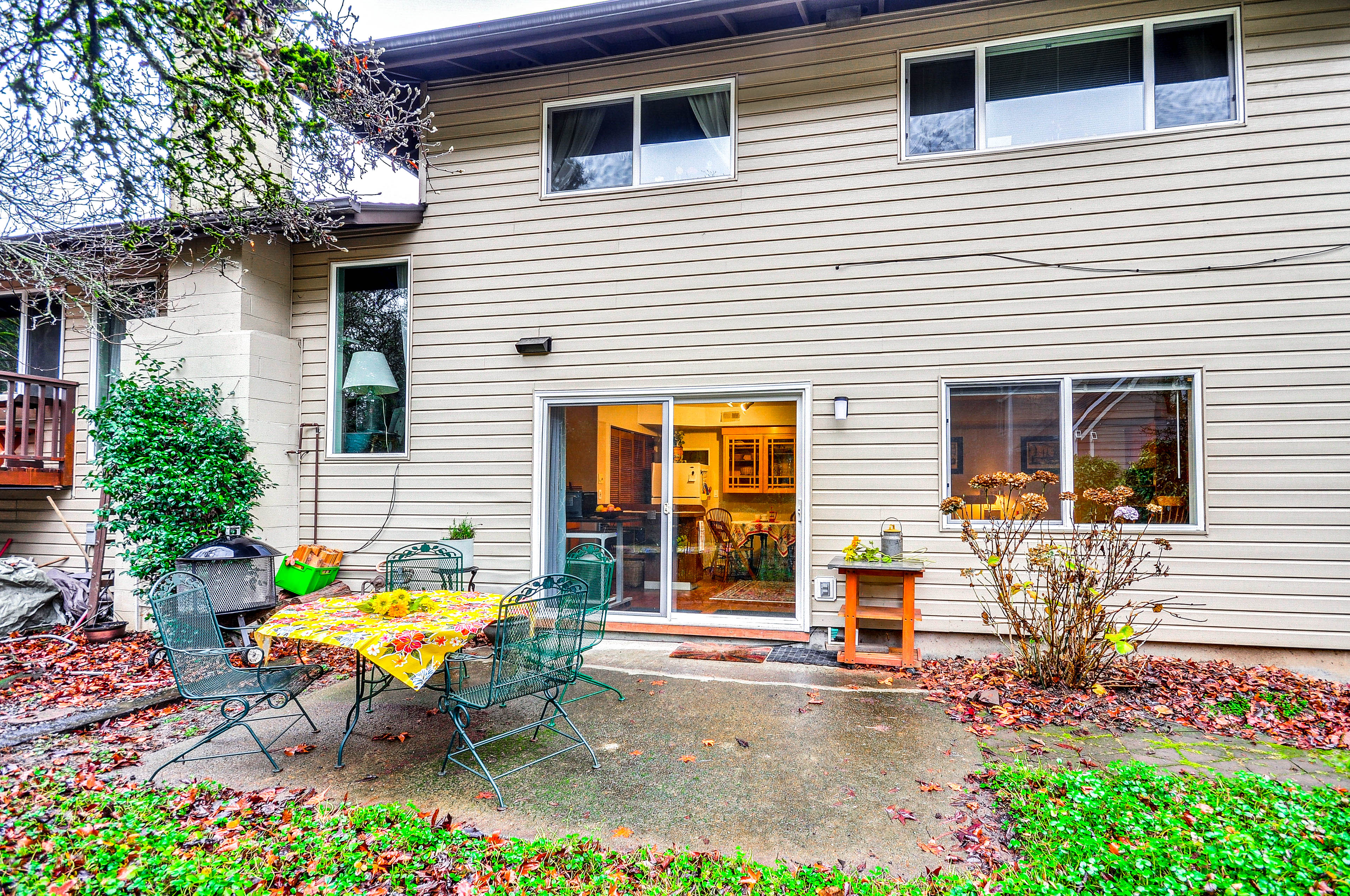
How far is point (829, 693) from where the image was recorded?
4672 mm

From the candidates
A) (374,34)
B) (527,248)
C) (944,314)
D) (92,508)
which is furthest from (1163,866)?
(92,508)

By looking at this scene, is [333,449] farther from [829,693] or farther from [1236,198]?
[1236,198]

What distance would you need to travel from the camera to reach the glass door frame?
6.04 meters

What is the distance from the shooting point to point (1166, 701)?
4504 millimetres

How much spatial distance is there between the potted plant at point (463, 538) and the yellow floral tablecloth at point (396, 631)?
2.44 metres

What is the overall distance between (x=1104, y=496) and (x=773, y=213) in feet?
11.4

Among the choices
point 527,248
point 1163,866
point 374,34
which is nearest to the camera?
point 1163,866

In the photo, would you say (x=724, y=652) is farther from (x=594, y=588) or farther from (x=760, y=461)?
(x=760, y=461)

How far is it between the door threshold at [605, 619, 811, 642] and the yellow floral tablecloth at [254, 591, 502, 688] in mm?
2470

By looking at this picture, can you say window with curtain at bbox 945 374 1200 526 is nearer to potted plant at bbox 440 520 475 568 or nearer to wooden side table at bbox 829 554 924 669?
wooden side table at bbox 829 554 924 669

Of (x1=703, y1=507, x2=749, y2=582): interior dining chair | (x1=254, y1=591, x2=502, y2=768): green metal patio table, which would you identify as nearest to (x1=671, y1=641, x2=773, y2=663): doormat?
A: (x1=703, y1=507, x2=749, y2=582): interior dining chair

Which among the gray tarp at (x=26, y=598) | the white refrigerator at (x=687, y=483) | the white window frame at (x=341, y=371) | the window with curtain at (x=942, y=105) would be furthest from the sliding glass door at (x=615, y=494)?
the gray tarp at (x=26, y=598)

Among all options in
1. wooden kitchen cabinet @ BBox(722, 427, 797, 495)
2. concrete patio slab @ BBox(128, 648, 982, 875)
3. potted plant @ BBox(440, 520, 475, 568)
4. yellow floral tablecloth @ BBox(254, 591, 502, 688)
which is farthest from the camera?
potted plant @ BBox(440, 520, 475, 568)

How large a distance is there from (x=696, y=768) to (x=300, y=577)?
4.85m
